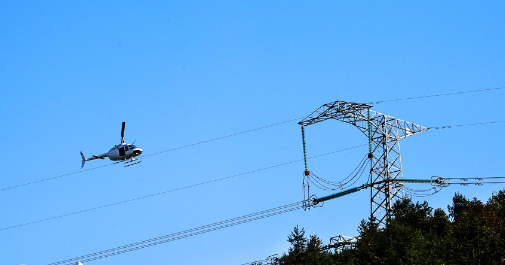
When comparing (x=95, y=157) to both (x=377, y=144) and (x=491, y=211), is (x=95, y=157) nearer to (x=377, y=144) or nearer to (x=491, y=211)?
(x=377, y=144)

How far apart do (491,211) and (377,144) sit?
26.3 m

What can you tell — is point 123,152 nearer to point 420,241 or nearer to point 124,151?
point 124,151

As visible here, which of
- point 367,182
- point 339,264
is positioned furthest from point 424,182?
point 339,264

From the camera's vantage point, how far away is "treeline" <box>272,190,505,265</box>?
79375 mm

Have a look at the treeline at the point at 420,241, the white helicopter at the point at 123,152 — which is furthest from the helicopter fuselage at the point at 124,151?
the treeline at the point at 420,241

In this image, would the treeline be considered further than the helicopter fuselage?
No

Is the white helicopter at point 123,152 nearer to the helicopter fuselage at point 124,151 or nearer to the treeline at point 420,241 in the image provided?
the helicopter fuselage at point 124,151

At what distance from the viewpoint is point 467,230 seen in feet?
271

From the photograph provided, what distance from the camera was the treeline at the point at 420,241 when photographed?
260ft

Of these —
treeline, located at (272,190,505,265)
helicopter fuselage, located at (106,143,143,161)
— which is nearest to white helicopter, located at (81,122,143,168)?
helicopter fuselage, located at (106,143,143,161)

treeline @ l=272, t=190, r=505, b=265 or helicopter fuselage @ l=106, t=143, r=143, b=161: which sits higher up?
helicopter fuselage @ l=106, t=143, r=143, b=161

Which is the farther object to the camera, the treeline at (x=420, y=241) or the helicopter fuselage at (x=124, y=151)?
the helicopter fuselage at (x=124, y=151)

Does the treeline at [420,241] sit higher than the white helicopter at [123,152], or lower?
lower

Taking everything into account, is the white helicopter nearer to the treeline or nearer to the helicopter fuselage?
the helicopter fuselage
